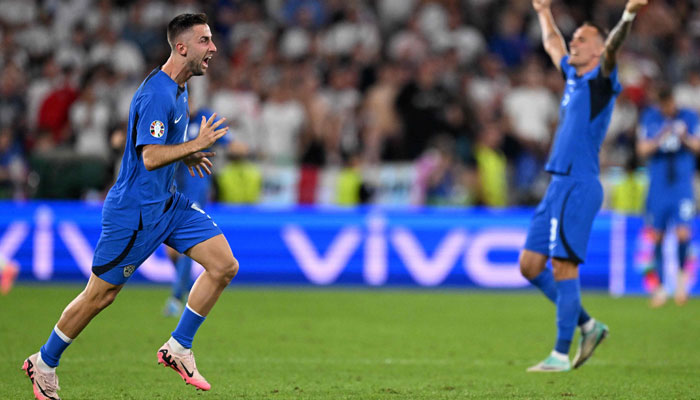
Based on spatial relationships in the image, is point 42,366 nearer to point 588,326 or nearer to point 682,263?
point 588,326

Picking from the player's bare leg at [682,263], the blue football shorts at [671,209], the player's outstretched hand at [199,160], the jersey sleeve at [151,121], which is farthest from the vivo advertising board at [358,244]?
the jersey sleeve at [151,121]

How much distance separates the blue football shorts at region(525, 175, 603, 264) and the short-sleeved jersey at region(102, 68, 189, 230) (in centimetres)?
298

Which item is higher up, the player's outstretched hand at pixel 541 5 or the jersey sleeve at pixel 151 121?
the player's outstretched hand at pixel 541 5

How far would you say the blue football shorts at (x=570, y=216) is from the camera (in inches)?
300

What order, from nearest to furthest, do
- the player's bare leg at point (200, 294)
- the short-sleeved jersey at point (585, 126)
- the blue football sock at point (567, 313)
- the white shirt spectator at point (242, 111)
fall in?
the player's bare leg at point (200, 294) → the blue football sock at point (567, 313) → the short-sleeved jersey at point (585, 126) → the white shirt spectator at point (242, 111)

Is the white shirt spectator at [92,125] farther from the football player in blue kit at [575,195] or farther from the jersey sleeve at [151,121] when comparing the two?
the jersey sleeve at [151,121]

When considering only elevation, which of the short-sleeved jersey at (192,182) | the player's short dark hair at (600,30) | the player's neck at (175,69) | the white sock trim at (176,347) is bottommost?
the white sock trim at (176,347)

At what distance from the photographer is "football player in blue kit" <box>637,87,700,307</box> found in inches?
497

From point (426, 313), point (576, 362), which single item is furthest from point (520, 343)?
point (426, 313)

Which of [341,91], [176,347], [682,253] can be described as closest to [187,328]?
[176,347]

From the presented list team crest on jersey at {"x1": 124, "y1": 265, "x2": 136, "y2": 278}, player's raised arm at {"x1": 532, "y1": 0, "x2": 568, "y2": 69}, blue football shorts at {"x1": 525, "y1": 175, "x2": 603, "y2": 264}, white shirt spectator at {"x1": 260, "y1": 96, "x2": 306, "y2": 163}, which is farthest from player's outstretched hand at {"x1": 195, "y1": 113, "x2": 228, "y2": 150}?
white shirt spectator at {"x1": 260, "y1": 96, "x2": 306, "y2": 163}

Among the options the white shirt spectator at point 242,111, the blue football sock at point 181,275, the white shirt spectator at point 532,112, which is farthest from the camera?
the white shirt spectator at point 532,112

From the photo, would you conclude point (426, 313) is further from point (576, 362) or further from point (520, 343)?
point (576, 362)

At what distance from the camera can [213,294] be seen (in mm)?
6395
